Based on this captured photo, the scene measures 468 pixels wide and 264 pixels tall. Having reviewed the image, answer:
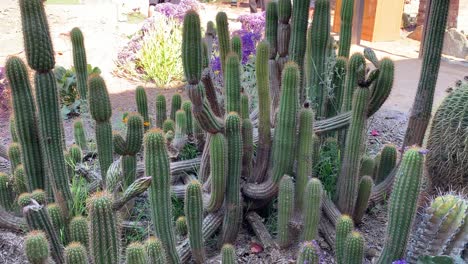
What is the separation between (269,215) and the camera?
322 cm

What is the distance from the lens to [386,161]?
3.25m

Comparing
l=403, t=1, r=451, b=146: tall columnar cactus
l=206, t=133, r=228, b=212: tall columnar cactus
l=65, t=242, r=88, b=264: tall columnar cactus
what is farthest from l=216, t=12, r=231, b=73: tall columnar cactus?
l=65, t=242, r=88, b=264: tall columnar cactus

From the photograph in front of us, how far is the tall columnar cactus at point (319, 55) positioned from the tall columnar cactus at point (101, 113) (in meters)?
1.52

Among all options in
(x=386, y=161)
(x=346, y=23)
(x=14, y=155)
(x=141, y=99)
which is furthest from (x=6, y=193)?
(x=346, y=23)

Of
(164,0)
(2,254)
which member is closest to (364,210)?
(2,254)

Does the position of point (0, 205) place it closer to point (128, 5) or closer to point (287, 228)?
point (287, 228)

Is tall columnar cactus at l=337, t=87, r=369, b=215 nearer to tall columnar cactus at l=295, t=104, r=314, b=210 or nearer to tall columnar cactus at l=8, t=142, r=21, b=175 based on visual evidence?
tall columnar cactus at l=295, t=104, r=314, b=210

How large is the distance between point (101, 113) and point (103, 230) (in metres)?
0.96

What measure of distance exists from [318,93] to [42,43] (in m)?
2.00

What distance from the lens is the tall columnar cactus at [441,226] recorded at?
2275 mm

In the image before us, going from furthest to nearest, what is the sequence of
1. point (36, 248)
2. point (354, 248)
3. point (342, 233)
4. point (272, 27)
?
1. point (272, 27)
2. point (342, 233)
3. point (354, 248)
4. point (36, 248)

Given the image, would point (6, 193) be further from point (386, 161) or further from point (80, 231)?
→ point (386, 161)

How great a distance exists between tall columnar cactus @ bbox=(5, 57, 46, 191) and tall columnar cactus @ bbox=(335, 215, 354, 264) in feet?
5.51

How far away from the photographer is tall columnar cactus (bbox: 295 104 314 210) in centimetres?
273
